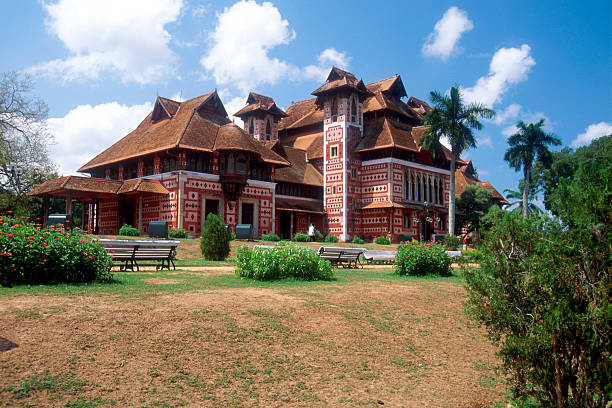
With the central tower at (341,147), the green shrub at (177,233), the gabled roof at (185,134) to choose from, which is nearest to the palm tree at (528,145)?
the central tower at (341,147)

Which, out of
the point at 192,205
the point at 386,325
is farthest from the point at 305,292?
the point at 192,205

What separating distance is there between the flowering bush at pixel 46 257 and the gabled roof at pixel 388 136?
114 ft

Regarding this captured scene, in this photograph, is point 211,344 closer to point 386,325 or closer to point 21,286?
point 386,325

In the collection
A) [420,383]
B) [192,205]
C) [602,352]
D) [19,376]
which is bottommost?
[420,383]

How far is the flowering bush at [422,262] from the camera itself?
1756cm

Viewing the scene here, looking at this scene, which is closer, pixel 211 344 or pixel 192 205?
pixel 211 344

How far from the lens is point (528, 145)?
54562mm

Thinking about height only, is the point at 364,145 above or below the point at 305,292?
above

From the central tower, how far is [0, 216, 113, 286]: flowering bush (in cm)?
3420

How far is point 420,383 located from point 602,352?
3182 millimetres

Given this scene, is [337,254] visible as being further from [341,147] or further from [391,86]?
[391,86]

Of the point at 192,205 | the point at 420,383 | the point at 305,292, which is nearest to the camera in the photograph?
the point at 420,383

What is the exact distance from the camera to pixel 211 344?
315 inches

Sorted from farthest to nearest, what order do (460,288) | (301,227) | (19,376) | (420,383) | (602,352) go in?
(301,227)
(460,288)
(420,383)
(19,376)
(602,352)
